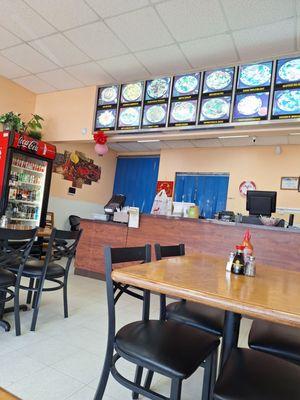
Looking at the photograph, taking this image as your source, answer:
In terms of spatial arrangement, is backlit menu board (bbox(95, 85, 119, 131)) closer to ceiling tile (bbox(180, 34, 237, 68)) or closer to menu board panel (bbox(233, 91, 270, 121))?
ceiling tile (bbox(180, 34, 237, 68))

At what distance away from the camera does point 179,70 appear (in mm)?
4250

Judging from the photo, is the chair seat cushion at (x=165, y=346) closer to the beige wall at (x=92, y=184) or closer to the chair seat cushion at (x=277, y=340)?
the chair seat cushion at (x=277, y=340)

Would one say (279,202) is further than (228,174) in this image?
No

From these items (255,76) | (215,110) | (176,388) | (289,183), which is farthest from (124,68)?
(176,388)

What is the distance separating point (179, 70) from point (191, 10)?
3.97 ft

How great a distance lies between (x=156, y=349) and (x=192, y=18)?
3.33 m

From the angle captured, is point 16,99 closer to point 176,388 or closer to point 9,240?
point 9,240

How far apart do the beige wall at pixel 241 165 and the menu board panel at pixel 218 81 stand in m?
2.45

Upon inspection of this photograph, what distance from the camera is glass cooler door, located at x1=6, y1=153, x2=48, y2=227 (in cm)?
466

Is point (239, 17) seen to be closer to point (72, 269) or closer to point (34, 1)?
point (34, 1)

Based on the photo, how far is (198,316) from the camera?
1616 millimetres

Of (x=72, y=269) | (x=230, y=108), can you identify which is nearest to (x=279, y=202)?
(x=230, y=108)

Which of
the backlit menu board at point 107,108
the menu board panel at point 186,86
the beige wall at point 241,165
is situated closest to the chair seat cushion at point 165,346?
the menu board panel at point 186,86

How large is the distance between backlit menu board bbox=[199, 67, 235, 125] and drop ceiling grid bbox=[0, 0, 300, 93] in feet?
0.57
